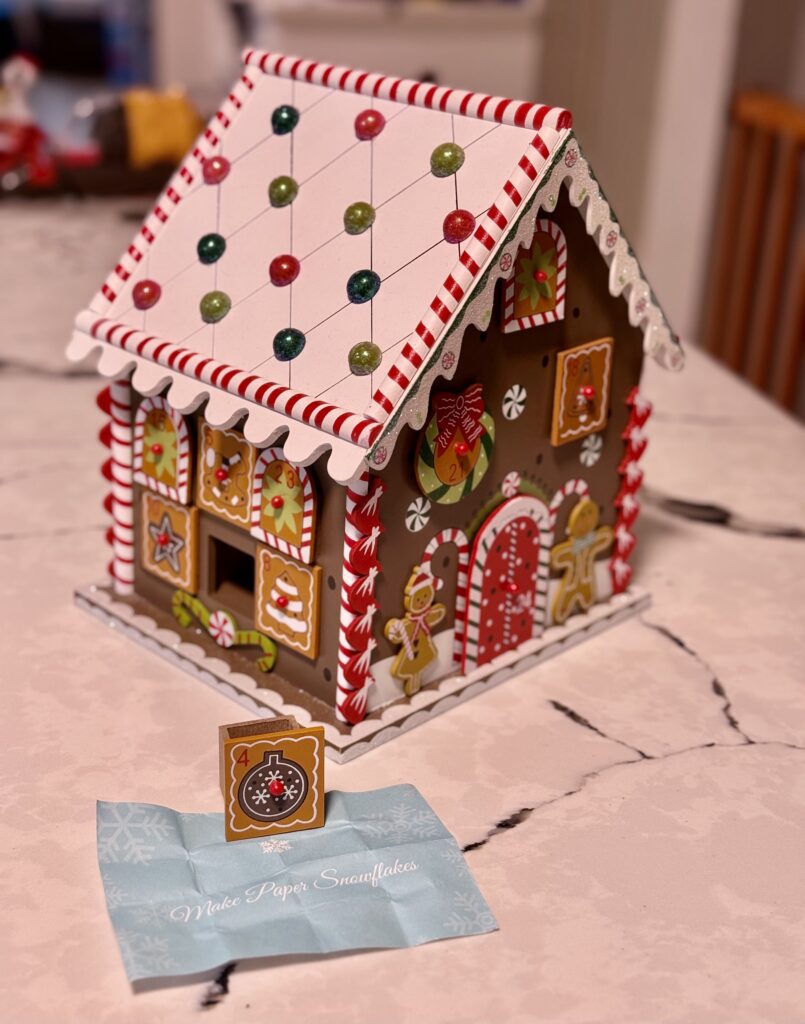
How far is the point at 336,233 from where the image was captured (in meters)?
1.15

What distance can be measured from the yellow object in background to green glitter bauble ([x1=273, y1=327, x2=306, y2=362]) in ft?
5.35

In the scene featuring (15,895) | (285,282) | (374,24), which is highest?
(374,24)

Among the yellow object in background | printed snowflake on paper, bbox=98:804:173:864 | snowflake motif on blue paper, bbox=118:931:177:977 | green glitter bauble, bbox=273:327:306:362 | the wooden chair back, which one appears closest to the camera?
snowflake motif on blue paper, bbox=118:931:177:977

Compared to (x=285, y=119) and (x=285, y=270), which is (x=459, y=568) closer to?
(x=285, y=270)

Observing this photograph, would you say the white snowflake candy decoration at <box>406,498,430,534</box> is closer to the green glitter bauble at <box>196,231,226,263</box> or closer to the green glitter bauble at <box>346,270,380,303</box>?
the green glitter bauble at <box>346,270,380,303</box>

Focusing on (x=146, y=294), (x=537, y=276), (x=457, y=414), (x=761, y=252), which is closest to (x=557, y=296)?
(x=537, y=276)

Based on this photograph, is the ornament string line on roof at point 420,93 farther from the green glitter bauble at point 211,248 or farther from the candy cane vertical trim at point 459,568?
the candy cane vertical trim at point 459,568

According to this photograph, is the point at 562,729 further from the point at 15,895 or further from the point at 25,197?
the point at 25,197

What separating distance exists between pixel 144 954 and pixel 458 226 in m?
0.62

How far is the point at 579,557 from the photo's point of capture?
1.37 m

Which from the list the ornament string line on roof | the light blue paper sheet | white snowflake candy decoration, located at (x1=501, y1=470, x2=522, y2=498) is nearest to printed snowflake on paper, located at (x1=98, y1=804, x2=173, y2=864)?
the light blue paper sheet

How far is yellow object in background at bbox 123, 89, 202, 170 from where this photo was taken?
8.45 ft

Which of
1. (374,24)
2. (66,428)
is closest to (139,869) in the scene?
(66,428)

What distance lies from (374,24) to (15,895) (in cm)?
226
